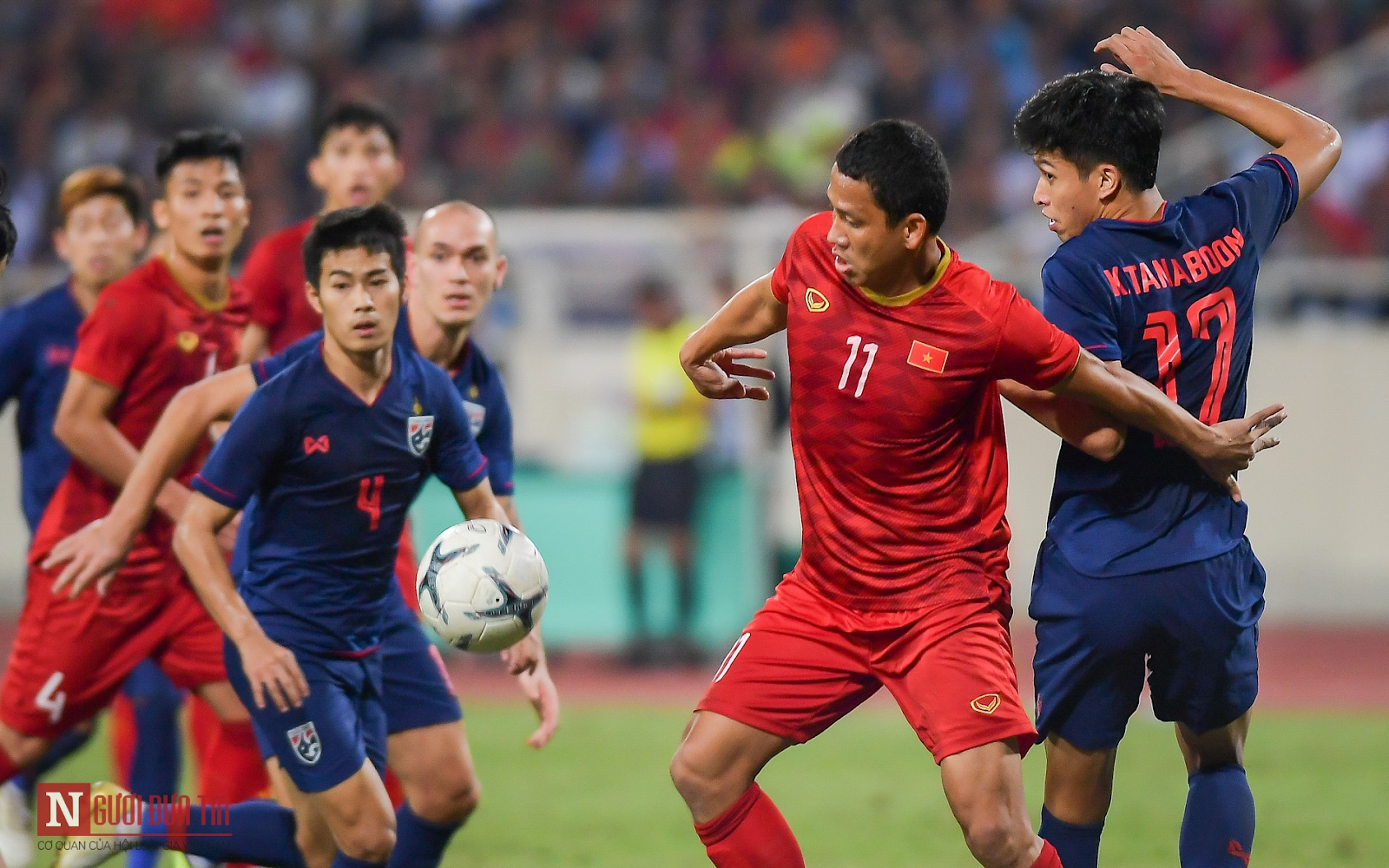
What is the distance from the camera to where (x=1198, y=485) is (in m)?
4.37

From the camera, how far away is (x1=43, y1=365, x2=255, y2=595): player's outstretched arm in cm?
461

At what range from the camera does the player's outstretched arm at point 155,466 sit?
461cm

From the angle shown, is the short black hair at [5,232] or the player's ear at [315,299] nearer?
the short black hair at [5,232]

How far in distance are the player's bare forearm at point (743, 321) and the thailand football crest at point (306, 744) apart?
154 centimetres

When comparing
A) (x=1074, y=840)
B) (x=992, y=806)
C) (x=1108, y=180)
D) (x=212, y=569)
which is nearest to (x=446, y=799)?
(x=212, y=569)

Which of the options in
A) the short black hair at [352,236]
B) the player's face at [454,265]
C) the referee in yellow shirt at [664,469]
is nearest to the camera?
the short black hair at [352,236]

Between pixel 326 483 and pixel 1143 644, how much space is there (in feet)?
7.87

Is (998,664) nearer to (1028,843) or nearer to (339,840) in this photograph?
(1028,843)

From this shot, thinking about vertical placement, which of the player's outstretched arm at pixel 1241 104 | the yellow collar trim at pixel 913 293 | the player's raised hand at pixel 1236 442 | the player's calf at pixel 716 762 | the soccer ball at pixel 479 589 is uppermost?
the player's outstretched arm at pixel 1241 104

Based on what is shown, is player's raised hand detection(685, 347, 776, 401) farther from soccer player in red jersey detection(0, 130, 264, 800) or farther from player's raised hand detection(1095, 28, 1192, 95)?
soccer player in red jersey detection(0, 130, 264, 800)

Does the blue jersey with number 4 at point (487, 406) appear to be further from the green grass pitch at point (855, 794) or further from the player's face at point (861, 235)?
the green grass pitch at point (855, 794)

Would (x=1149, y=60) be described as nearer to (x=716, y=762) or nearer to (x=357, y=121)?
(x=716, y=762)

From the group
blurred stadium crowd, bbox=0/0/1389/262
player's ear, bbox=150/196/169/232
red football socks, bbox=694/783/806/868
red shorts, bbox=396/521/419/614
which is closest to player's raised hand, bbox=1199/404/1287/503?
red football socks, bbox=694/783/806/868

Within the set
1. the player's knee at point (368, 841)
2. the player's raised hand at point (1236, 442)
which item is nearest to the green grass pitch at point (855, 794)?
the player's knee at point (368, 841)
